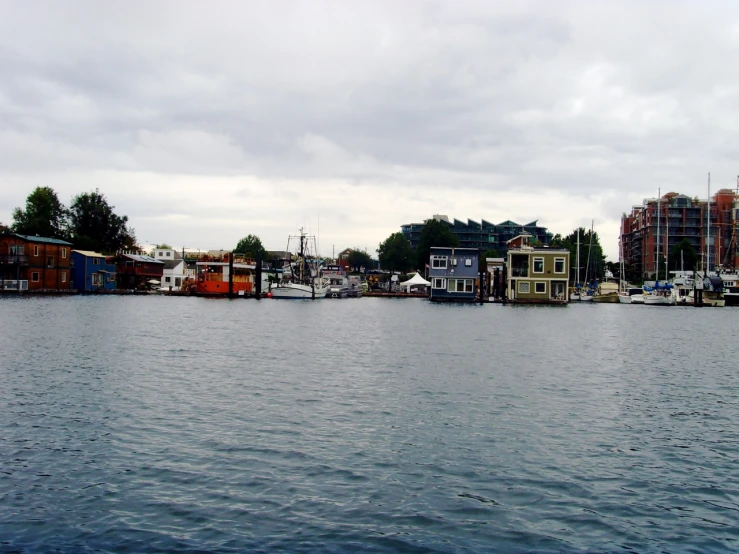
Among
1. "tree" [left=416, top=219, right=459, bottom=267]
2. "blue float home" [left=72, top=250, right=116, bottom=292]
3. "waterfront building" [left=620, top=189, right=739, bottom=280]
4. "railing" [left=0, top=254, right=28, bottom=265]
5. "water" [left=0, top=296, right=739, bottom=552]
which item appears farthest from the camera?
"waterfront building" [left=620, top=189, right=739, bottom=280]

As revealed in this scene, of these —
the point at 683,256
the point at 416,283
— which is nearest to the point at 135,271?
the point at 416,283

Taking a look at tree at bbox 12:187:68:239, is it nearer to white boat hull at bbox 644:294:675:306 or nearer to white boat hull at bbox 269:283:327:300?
white boat hull at bbox 269:283:327:300

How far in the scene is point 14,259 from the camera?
93812mm

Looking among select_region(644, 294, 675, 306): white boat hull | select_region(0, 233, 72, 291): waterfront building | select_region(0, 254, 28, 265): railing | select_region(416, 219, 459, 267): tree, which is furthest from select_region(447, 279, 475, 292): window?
select_region(0, 254, 28, 265): railing

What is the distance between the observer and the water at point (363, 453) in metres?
11.6

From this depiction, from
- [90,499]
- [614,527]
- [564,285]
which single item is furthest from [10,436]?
[564,285]

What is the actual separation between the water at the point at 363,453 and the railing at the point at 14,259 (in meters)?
68.8

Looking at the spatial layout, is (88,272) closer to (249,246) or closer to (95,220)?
(95,220)

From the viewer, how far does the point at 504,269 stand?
355 feet

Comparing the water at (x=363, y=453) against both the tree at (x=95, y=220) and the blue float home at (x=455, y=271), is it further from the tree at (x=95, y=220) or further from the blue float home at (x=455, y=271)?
the tree at (x=95, y=220)

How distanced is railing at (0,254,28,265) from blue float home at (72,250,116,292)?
40.8 feet

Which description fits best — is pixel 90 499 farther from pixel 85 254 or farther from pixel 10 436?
pixel 85 254

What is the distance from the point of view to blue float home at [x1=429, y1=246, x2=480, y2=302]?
96.0 meters

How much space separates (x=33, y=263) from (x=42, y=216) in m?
31.6
